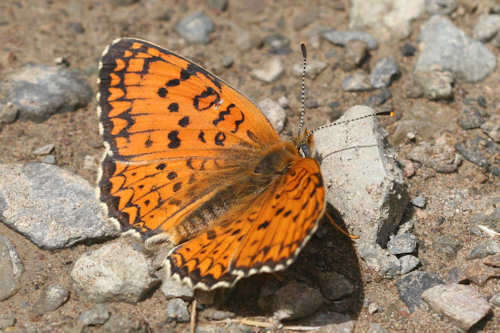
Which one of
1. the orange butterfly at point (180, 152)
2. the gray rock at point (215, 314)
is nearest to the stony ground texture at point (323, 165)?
the gray rock at point (215, 314)

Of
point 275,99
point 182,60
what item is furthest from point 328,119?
point 182,60

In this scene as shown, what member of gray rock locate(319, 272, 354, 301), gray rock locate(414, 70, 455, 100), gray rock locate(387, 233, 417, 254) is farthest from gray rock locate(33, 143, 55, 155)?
gray rock locate(414, 70, 455, 100)

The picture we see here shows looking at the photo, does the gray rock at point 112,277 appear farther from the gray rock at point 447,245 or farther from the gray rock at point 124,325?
the gray rock at point 447,245

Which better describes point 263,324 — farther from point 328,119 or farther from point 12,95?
point 12,95

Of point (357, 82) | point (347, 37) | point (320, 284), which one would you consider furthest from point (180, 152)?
point (347, 37)

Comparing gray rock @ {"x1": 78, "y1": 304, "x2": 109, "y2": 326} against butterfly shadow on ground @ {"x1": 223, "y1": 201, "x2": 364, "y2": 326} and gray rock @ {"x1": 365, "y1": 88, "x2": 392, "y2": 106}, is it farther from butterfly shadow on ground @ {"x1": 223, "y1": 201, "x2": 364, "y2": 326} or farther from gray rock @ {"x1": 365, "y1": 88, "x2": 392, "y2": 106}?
gray rock @ {"x1": 365, "y1": 88, "x2": 392, "y2": 106}

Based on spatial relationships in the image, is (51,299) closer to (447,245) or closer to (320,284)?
(320,284)
